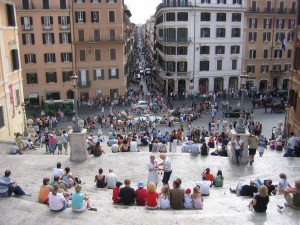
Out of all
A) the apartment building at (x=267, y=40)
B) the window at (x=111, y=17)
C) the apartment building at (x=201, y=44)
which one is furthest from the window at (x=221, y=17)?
the window at (x=111, y=17)

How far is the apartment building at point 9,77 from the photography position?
85.4 ft

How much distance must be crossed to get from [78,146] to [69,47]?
3189 cm

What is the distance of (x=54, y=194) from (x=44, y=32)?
38.4 meters

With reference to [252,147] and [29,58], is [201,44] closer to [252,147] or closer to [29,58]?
[29,58]

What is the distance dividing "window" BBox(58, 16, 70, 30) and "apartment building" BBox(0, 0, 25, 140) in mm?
17316

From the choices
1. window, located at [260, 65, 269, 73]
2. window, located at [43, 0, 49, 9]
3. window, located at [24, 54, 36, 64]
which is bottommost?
window, located at [260, 65, 269, 73]

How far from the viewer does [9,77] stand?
27438 mm

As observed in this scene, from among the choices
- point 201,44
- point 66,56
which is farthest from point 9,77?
point 201,44

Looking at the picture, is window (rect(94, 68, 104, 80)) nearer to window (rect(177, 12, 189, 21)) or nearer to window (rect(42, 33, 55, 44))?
window (rect(42, 33, 55, 44))

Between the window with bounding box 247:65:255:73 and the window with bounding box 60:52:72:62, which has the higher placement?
the window with bounding box 60:52:72:62

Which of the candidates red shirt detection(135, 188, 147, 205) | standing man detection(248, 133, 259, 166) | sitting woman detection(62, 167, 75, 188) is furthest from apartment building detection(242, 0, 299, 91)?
red shirt detection(135, 188, 147, 205)

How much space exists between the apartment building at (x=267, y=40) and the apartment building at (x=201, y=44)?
1.53 m

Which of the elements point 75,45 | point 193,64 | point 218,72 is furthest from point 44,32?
point 218,72

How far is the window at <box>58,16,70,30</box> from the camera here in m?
45.6
